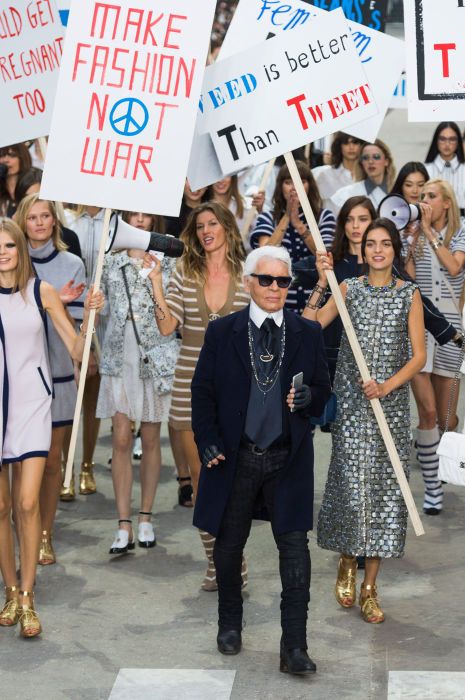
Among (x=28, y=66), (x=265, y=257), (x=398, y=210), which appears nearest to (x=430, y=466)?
(x=398, y=210)

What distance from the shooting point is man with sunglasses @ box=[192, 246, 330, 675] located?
705 cm

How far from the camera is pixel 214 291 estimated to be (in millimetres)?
8383

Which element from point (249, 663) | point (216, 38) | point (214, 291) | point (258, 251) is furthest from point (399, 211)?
point (216, 38)

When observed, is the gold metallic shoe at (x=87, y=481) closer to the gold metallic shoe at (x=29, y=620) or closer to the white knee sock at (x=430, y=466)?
the white knee sock at (x=430, y=466)

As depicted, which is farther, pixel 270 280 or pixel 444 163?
pixel 444 163

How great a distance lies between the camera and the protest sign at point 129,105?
7.75 metres

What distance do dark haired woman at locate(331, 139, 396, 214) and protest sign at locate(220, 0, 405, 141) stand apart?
146cm

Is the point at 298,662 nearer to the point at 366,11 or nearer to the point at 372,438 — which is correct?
the point at 372,438

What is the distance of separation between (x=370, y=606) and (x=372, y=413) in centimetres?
98

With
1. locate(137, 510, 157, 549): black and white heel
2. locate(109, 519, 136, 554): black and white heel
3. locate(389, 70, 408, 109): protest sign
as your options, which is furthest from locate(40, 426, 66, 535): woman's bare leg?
locate(389, 70, 408, 109): protest sign

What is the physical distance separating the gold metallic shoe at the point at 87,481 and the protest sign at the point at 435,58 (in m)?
3.55

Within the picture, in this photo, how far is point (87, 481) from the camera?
1016 centimetres

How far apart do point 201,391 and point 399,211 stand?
2.45 metres

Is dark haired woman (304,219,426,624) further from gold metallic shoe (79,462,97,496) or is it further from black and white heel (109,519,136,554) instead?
gold metallic shoe (79,462,97,496)
